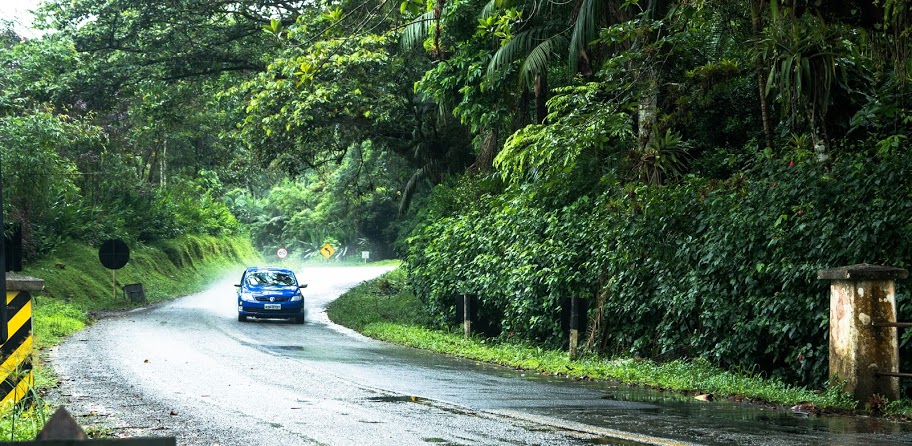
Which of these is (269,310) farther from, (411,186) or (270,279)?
(411,186)

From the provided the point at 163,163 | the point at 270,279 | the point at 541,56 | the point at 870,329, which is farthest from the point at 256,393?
the point at 163,163

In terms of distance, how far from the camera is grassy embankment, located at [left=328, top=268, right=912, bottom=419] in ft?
35.1

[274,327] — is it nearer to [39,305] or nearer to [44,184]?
[39,305]

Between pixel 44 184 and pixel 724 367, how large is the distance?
78.6ft

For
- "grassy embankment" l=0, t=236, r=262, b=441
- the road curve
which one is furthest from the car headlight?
the road curve

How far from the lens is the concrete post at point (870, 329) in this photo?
10062 mm

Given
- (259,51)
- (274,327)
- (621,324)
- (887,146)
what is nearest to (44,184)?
(259,51)

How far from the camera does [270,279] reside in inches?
1096

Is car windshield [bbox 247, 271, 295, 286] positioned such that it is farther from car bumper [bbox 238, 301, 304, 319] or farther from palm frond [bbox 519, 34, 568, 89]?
palm frond [bbox 519, 34, 568, 89]

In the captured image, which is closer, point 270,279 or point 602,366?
point 602,366

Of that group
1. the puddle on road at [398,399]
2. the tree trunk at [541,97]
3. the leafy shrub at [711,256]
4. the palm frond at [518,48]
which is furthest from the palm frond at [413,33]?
the puddle on road at [398,399]

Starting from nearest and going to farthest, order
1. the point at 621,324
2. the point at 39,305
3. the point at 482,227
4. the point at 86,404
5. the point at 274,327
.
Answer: the point at 86,404 → the point at 621,324 → the point at 482,227 → the point at 274,327 → the point at 39,305

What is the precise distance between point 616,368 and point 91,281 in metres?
26.7

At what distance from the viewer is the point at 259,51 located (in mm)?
31172
